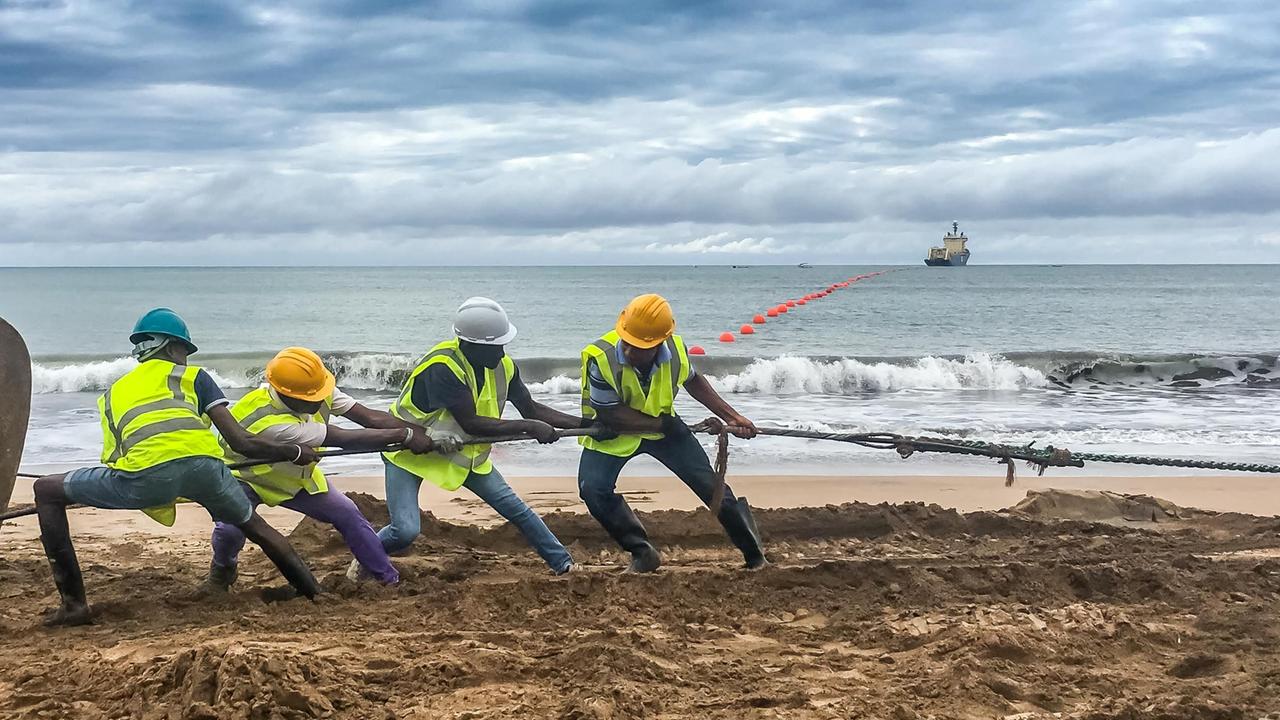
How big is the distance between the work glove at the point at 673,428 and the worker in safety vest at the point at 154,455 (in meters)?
2.02

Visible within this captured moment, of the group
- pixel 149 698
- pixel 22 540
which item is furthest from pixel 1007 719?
pixel 22 540

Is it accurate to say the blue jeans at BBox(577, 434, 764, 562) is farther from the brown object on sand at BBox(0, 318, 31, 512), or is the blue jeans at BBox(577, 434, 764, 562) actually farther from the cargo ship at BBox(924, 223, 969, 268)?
the cargo ship at BBox(924, 223, 969, 268)

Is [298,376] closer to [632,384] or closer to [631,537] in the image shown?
[632,384]

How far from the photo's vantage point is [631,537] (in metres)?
5.84

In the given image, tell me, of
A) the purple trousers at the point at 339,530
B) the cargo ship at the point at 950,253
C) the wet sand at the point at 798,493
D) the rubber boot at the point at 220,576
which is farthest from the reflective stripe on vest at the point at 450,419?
the cargo ship at the point at 950,253

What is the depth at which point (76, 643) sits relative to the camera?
15.0 ft

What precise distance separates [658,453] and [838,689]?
2120 mm

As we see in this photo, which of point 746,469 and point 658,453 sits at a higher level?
point 658,453

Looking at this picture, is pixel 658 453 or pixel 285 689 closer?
pixel 285 689

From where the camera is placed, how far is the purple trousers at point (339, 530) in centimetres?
538

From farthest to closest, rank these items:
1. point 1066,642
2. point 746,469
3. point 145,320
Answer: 1. point 746,469
2. point 145,320
3. point 1066,642

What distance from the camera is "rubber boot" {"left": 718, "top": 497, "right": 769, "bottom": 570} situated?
19.3 feet

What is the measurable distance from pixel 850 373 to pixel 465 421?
1474cm

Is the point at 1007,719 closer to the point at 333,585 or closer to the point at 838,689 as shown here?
the point at 838,689
